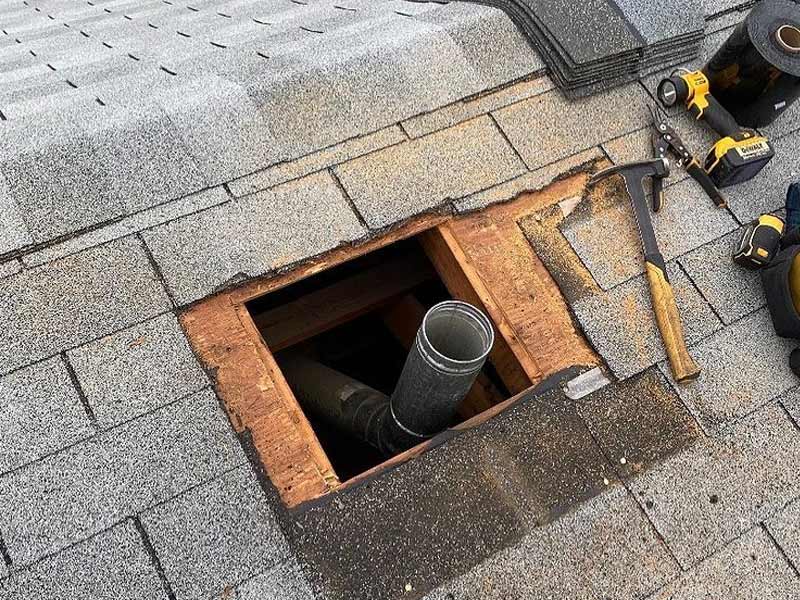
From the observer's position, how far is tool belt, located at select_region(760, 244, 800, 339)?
2.89 m

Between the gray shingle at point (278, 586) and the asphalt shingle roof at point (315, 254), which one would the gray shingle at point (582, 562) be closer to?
the asphalt shingle roof at point (315, 254)

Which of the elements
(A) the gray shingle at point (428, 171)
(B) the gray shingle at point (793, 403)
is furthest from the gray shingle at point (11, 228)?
(B) the gray shingle at point (793, 403)

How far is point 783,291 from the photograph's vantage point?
2920 mm

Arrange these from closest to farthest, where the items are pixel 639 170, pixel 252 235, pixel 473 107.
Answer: pixel 252 235
pixel 639 170
pixel 473 107

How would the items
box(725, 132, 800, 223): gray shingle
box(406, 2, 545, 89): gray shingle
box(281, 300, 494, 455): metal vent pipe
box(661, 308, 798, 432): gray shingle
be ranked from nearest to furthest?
1. box(281, 300, 494, 455): metal vent pipe
2. box(661, 308, 798, 432): gray shingle
3. box(725, 132, 800, 223): gray shingle
4. box(406, 2, 545, 89): gray shingle

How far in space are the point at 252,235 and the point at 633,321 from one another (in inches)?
69.3

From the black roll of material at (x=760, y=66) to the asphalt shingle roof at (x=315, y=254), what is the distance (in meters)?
0.28

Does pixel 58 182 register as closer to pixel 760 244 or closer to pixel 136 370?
pixel 136 370

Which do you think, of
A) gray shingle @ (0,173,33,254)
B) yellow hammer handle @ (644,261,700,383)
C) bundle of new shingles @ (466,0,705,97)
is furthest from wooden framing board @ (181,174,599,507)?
gray shingle @ (0,173,33,254)

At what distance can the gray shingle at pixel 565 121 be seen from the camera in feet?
10.8

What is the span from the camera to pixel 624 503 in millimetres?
2549

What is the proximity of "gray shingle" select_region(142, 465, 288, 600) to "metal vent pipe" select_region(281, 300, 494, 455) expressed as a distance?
0.72 metres

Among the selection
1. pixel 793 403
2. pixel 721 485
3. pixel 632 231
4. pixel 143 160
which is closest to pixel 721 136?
pixel 632 231

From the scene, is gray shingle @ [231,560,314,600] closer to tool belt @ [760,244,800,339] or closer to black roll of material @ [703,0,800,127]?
tool belt @ [760,244,800,339]
